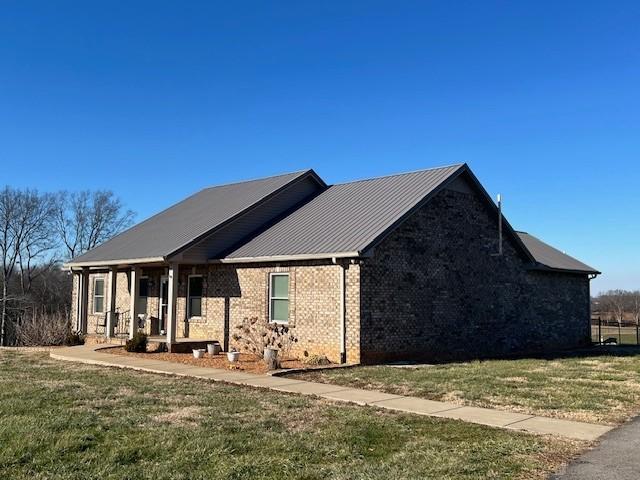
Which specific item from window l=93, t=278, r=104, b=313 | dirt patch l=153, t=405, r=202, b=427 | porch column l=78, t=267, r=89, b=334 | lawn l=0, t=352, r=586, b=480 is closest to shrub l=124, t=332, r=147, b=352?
porch column l=78, t=267, r=89, b=334

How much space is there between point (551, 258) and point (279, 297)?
46.6 ft

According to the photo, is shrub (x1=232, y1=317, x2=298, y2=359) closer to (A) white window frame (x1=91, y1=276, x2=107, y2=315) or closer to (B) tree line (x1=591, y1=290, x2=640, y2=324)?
(A) white window frame (x1=91, y1=276, x2=107, y2=315)

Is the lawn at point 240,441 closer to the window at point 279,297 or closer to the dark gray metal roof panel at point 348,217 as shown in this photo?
the dark gray metal roof panel at point 348,217

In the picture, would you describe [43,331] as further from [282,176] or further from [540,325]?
[540,325]

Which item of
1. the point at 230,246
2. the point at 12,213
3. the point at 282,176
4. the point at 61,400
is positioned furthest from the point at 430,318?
the point at 12,213

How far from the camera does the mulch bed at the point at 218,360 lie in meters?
16.0

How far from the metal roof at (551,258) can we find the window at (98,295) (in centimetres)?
1805

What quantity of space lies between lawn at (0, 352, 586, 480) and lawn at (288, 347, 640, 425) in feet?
7.03

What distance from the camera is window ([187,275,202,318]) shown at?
2160 cm

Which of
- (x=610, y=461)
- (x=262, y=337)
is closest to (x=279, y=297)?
(x=262, y=337)

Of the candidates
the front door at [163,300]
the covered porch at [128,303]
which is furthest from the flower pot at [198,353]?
the front door at [163,300]

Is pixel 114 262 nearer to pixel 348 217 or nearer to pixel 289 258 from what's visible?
pixel 289 258

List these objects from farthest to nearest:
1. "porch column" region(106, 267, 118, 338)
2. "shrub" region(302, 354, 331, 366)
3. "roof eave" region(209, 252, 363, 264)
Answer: "porch column" region(106, 267, 118, 338), "shrub" region(302, 354, 331, 366), "roof eave" region(209, 252, 363, 264)

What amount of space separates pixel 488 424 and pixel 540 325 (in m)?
16.3
